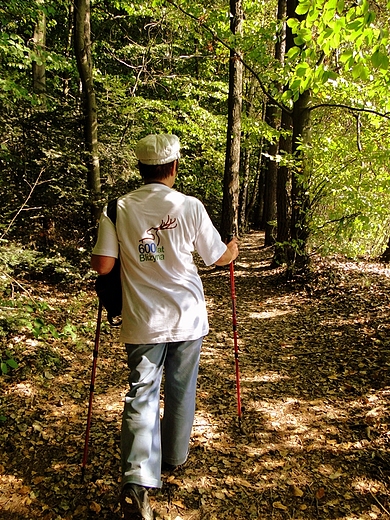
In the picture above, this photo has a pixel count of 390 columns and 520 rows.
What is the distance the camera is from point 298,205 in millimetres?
7566

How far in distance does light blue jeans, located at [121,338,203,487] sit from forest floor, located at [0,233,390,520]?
0.51 metres

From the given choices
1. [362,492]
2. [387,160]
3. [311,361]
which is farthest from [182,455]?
[387,160]

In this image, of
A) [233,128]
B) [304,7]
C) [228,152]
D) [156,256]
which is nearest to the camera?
[156,256]

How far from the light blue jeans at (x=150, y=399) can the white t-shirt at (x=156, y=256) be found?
0.42 ft

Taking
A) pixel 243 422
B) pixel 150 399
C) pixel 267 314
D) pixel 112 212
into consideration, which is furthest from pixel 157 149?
pixel 267 314

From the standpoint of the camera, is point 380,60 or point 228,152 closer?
point 380,60

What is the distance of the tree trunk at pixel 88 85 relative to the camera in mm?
7008

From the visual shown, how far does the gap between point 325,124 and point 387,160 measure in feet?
10.4

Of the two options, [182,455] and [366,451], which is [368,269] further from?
[182,455]

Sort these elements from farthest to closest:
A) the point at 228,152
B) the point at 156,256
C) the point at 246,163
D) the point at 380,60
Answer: the point at 246,163 → the point at 228,152 → the point at 380,60 → the point at 156,256

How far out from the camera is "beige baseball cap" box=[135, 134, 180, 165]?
7.97ft

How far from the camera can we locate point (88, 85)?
719 centimetres

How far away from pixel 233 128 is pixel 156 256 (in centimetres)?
745

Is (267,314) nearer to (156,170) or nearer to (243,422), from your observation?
(243,422)
